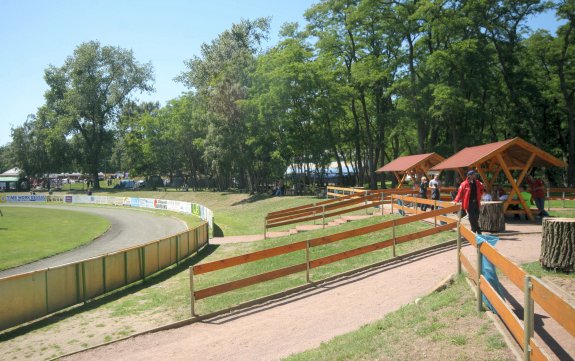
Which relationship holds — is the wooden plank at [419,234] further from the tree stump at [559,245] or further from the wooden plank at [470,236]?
the tree stump at [559,245]

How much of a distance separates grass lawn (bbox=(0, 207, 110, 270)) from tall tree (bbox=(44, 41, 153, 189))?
38335 millimetres

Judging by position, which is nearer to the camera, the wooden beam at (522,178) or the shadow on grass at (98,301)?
the shadow on grass at (98,301)

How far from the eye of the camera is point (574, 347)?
5262 mm

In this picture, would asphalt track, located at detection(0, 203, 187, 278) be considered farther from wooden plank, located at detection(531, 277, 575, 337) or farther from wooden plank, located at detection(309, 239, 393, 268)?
wooden plank, located at detection(531, 277, 575, 337)

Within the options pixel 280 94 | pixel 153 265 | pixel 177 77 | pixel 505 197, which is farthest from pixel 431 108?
pixel 177 77

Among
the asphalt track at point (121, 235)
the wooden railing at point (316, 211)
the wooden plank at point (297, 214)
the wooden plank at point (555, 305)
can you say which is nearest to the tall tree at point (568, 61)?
the wooden railing at point (316, 211)

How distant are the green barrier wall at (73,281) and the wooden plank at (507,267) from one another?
10.8 metres

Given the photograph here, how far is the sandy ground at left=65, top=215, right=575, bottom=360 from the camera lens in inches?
300

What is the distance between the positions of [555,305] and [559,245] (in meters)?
5.71

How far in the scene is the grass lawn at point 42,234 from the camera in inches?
918

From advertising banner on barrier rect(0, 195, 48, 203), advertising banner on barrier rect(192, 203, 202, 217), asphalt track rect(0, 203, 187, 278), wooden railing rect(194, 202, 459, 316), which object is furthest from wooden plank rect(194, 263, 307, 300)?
advertising banner on barrier rect(0, 195, 48, 203)

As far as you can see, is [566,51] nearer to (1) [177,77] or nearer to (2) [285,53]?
(2) [285,53]

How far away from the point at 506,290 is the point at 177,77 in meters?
64.2

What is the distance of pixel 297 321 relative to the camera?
870cm
